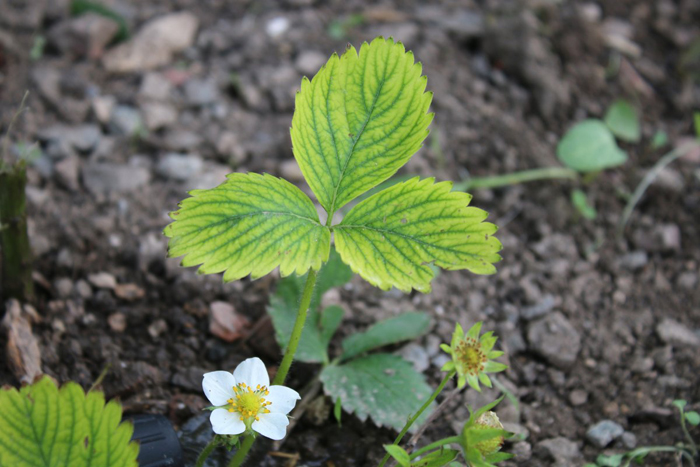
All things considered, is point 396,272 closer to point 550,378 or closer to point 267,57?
point 550,378

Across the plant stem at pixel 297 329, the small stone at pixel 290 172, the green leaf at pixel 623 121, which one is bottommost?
the plant stem at pixel 297 329

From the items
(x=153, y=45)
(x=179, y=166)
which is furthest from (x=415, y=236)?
(x=153, y=45)

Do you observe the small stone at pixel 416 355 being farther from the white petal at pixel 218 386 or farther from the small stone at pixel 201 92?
the small stone at pixel 201 92

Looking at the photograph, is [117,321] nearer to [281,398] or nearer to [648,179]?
[281,398]

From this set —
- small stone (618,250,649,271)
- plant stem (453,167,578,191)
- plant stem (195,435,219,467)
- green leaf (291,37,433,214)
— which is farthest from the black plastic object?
small stone (618,250,649,271)

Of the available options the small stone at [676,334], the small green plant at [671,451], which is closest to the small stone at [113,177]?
the small green plant at [671,451]

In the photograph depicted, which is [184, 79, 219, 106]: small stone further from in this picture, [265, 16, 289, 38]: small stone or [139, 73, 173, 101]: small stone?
[265, 16, 289, 38]: small stone
